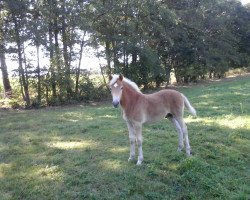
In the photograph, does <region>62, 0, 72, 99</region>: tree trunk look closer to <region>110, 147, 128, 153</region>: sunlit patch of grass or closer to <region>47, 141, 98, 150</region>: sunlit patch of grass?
<region>47, 141, 98, 150</region>: sunlit patch of grass

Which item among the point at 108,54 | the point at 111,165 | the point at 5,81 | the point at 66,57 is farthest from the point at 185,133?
the point at 5,81

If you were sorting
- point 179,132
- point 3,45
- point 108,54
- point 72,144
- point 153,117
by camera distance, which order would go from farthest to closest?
point 108,54 < point 3,45 < point 72,144 < point 179,132 < point 153,117

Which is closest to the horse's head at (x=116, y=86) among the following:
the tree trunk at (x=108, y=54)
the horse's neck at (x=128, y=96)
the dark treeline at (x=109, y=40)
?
the horse's neck at (x=128, y=96)

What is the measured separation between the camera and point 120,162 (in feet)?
25.6

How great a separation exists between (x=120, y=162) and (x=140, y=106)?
1.34 m

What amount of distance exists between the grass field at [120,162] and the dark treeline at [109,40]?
7361 millimetres

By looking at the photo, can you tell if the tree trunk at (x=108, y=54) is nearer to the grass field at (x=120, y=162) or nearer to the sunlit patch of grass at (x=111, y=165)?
the grass field at (x=120, y=162)

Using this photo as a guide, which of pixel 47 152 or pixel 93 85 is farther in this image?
pixel 93 85

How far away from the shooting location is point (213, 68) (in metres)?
30.4

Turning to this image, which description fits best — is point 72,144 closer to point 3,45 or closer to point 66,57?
point 3,45

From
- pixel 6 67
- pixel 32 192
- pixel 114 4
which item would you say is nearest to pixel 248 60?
pixel 114 4

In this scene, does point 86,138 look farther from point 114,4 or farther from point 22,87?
point 114,4

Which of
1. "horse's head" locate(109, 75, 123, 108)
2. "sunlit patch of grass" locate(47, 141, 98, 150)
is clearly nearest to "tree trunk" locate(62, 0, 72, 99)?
"sunlit patch of grass" locate(47, 141, 98, 150)

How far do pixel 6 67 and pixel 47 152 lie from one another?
11507mm
